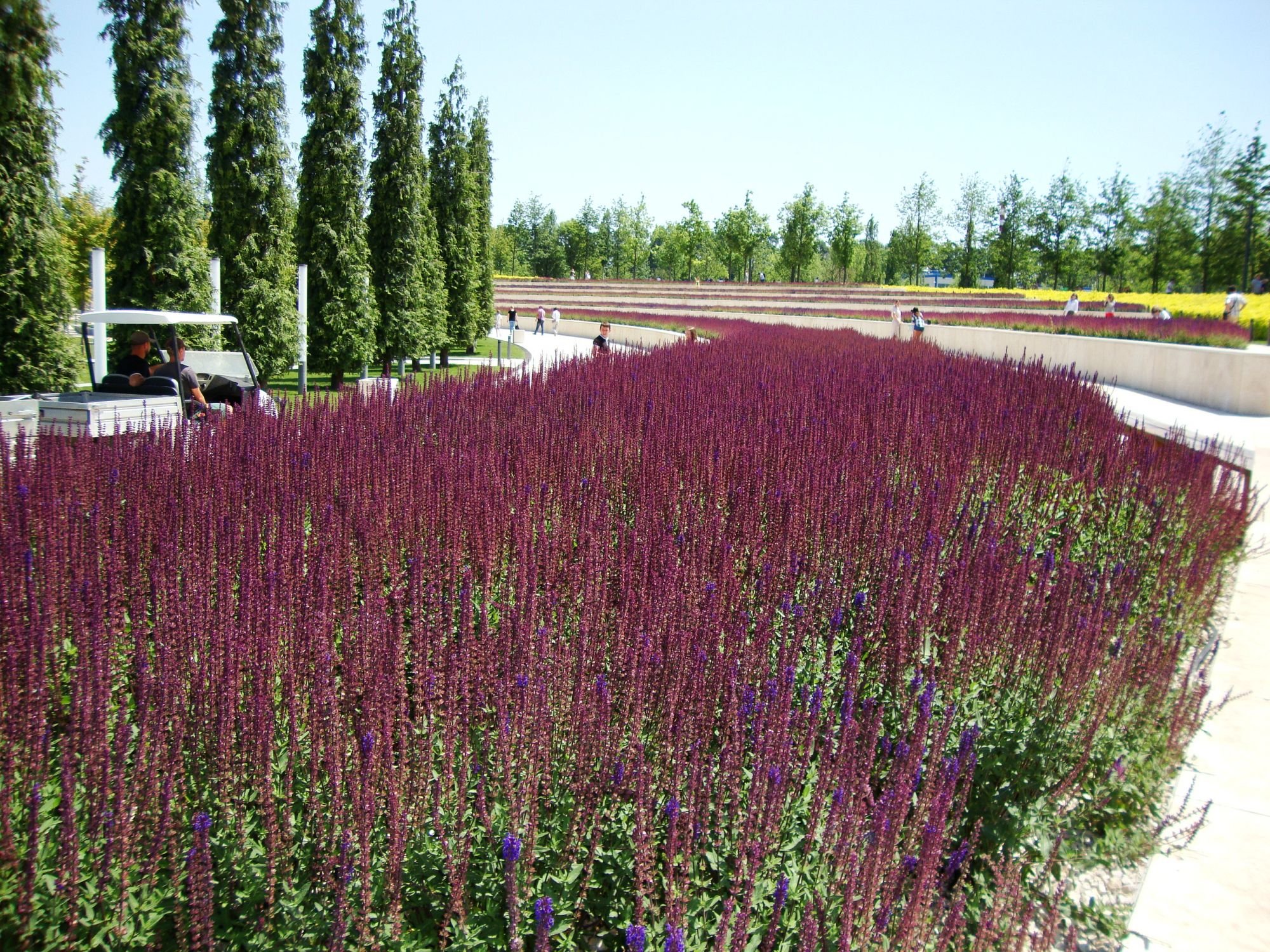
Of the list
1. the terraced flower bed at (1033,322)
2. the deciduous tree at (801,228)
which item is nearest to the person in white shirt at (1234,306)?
the terraced flower bed at (1033,322)

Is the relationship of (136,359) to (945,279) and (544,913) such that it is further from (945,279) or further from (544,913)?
(945,279)

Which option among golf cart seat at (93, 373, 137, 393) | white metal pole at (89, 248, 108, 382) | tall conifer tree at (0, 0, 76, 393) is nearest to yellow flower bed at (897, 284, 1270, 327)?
white metal pole at (89, 248, 108, 382)

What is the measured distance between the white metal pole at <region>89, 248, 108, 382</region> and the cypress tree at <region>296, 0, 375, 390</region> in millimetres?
6689

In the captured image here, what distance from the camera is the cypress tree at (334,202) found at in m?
17.0

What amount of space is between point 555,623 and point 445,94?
78.7 feet

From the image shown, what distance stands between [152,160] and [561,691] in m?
13.2

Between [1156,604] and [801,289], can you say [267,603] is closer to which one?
[1156,604]

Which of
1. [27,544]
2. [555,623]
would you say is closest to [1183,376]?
[555,623]

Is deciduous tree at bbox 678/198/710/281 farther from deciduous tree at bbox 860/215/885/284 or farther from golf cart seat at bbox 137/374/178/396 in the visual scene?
golf cart seat at bbox 137/374/178/396

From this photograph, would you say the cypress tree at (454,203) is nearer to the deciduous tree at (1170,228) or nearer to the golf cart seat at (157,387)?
the golf cart seat at (157,387)

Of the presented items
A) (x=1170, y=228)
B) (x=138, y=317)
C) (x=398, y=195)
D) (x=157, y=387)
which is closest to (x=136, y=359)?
(x=138, y=317)

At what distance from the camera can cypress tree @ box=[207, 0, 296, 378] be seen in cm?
1511

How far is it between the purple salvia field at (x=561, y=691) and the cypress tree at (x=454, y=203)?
19779mm

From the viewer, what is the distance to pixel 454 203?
81.4ft
